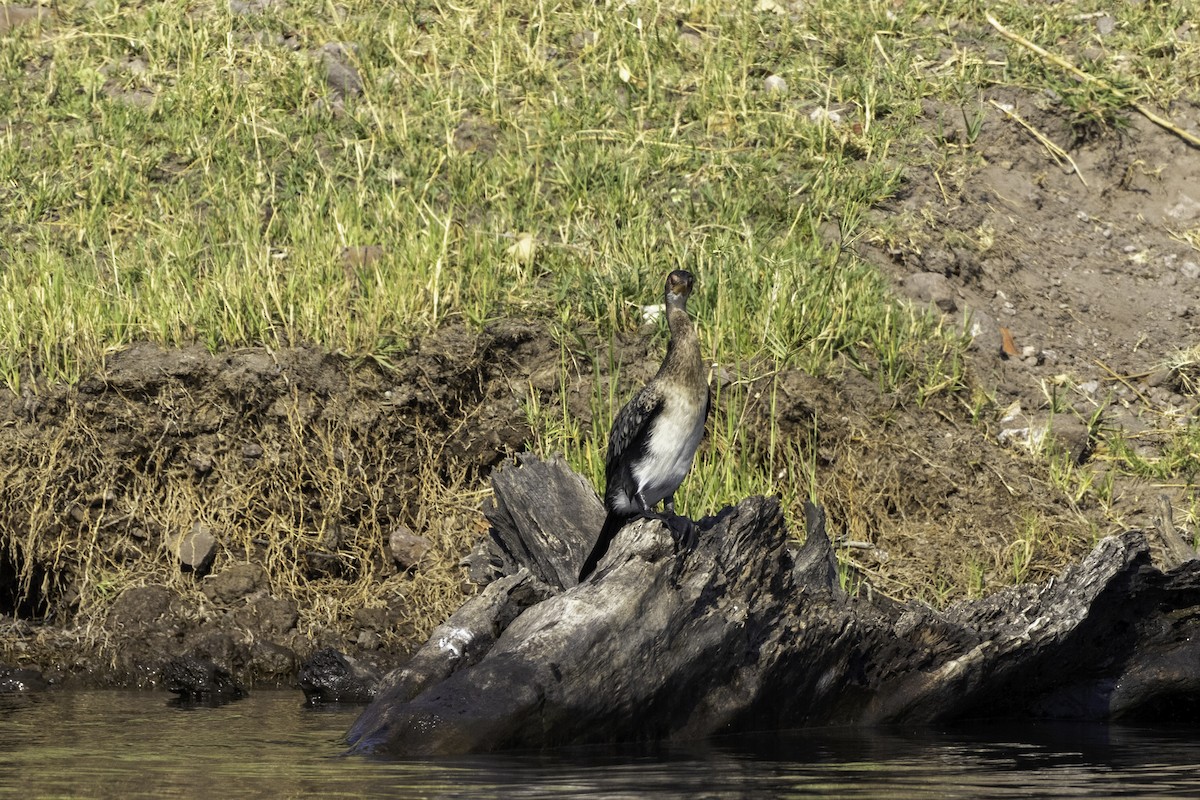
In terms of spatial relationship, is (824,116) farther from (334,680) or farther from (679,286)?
(334,680)

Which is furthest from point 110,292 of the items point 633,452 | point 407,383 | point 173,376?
point 633,452

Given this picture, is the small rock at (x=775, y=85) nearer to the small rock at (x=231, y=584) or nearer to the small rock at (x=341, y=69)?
the small rock at (x=341, y=69)

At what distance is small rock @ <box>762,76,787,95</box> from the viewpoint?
32.9 feet

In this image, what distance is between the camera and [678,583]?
5176mm

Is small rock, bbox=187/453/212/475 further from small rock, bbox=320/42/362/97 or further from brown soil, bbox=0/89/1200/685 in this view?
small rock, bbox=320/42/362/97

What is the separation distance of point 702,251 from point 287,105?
141 inches

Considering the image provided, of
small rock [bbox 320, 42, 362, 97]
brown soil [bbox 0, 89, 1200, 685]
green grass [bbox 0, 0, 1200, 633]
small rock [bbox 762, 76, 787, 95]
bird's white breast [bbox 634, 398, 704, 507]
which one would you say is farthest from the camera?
small rock [bbox 320, 42, 362, 97]

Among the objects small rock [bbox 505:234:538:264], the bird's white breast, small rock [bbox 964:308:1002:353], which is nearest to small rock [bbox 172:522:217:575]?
small rock [bbox 505:234:538:264]

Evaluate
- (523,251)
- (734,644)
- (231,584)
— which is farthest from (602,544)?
(523,251)

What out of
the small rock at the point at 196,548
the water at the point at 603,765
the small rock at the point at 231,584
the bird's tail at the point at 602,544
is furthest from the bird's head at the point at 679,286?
the small rock at the point at 196,548

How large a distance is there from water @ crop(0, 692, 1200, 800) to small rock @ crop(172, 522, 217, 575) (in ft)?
4.37

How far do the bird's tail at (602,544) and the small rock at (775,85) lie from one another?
198 inches

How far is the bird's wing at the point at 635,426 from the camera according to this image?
5.85 m

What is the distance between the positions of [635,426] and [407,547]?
79.9 inches
